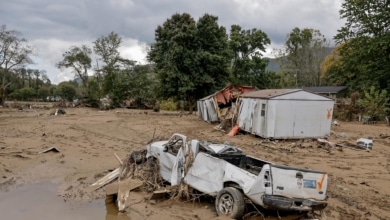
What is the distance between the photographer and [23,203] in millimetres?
8141

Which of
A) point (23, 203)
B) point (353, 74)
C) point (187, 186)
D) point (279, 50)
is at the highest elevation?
point (279, 50)

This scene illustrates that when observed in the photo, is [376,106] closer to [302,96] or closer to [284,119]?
[302,96]

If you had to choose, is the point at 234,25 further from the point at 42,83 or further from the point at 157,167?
the point at 42,83

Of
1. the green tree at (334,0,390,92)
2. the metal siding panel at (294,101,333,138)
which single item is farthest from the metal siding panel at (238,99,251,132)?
the green tree at (334,0,390,92)

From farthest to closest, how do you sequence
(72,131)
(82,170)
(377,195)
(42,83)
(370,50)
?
(42,83), (370,50), (72,131), (82,170), (377,195)

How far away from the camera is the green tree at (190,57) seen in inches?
Answer: 1346

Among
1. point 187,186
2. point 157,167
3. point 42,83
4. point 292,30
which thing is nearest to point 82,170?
point 157,167

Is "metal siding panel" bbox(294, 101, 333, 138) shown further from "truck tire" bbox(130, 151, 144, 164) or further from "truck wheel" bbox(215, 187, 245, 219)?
Answer: "truck wheel" bbox(215, 187, 245, 219)

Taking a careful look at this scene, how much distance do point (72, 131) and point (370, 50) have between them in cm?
2961

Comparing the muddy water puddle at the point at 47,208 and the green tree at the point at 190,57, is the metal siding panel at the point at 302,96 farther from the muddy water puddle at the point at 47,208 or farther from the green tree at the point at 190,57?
the green tree at the point at 190,57

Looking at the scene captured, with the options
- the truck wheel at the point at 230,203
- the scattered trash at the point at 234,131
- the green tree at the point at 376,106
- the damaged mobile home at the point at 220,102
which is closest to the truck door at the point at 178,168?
the truck wheel at the point at 230,203

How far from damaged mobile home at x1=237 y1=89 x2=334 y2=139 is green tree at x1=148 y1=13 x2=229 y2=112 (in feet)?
53.7

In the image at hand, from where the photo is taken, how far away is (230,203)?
6461 mm

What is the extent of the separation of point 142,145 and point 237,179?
390 inches
